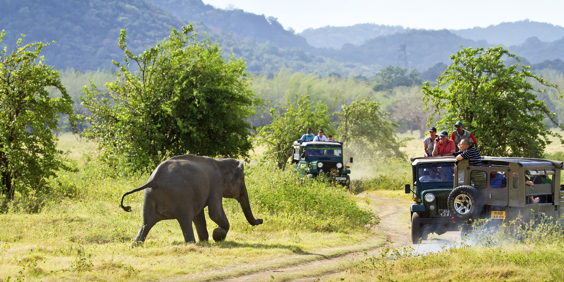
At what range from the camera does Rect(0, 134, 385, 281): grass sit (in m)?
9.01

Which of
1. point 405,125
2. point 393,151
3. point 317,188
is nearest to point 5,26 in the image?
point 405,125

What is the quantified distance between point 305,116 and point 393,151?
8.43 meters

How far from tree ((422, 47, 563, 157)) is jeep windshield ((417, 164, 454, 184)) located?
8706mm

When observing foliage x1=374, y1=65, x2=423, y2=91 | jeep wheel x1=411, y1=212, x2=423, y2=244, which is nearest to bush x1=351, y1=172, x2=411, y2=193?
jeep wheel x1=411, y1=212, x2=423, y2=244

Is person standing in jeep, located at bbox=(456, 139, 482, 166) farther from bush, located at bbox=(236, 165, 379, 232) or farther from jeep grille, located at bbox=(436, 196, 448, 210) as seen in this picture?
bush, located at bbox=(236, 165, 379, 232)

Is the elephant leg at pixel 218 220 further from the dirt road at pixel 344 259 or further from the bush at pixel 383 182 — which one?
the bush at pixel 383 182

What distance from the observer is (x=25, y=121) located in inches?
634

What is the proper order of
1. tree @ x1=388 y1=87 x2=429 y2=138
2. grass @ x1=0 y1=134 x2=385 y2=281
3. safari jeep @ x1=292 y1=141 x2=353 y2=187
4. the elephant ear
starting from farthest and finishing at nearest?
tree @ x1=388 y1=87 x2=429 y2=138
safari jeep @ x1=292 y1=141 x2=353 y2=187
the elephant ear
grass @ x1=0 y1=134 x2=385 y2=281

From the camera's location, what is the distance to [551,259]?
8.81 m


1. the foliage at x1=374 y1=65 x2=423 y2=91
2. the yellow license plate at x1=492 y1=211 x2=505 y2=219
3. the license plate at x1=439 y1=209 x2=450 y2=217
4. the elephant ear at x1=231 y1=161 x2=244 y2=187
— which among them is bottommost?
the license plate at x1=439 y1=209 x2=450 y2=217

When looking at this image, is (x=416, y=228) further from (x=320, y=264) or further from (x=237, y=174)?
(x=237, y=174)

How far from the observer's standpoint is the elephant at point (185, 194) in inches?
424

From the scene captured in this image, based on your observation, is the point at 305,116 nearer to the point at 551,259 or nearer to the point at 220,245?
the point at 220,245

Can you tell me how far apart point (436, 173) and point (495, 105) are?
958cm
